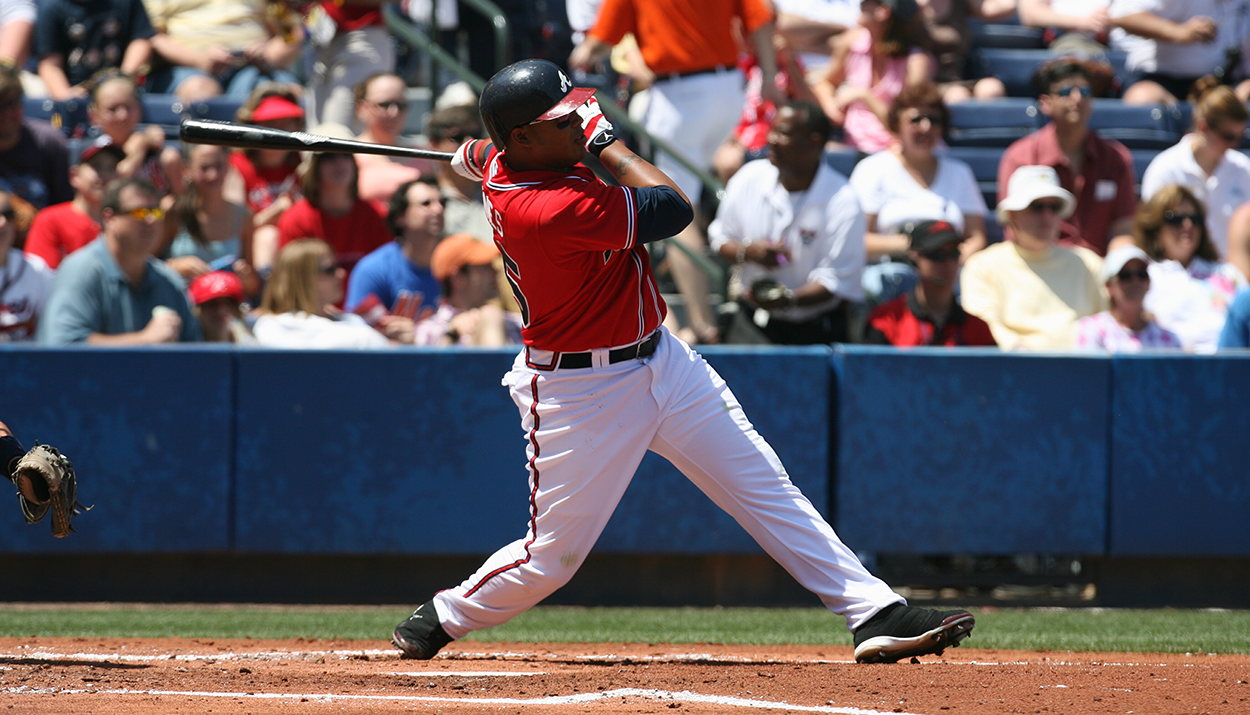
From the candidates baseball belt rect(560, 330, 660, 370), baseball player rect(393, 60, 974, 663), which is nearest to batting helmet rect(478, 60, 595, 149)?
baseball player rect(393, 60, 974, 663)

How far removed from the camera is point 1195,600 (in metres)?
6.85

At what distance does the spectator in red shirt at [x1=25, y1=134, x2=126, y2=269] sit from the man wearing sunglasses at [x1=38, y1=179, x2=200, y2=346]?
2.69 feet

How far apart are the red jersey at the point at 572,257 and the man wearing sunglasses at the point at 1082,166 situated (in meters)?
4.77

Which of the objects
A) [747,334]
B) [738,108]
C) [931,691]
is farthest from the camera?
[738,108]

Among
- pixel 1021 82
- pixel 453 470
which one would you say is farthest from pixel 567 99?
pixel 1021 82

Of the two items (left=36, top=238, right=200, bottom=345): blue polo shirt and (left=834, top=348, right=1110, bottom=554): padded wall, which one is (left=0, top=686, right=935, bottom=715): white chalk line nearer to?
(left=834, top=348, right=1110, bottom=554): padded wall

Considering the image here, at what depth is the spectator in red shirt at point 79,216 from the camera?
7535 mm

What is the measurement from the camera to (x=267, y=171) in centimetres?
841

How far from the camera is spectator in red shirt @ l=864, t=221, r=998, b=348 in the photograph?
271 inches

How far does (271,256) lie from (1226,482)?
517 cm

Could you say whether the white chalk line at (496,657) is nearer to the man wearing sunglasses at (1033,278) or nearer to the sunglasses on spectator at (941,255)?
the sunglasses on spectator at (941,255)

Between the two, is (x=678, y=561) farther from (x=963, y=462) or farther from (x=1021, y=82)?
(x=1021, y=82)

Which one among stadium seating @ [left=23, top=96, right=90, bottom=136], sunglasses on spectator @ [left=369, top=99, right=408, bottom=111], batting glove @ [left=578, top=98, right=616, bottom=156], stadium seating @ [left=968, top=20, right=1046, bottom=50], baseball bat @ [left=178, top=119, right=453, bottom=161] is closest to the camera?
batting glove @ [left=578, top=98, right=616, bottom=156]

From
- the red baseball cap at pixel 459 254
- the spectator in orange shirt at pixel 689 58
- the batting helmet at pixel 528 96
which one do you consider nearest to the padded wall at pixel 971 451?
the red baseball cap at pixel 459 254
